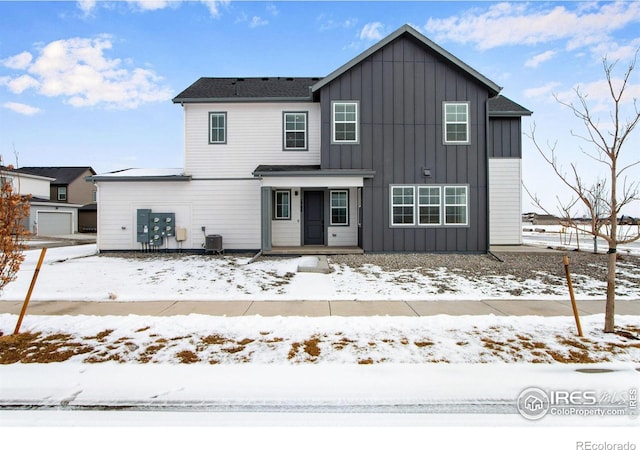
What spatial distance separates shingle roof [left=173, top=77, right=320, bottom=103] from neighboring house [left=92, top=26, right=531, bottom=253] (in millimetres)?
81

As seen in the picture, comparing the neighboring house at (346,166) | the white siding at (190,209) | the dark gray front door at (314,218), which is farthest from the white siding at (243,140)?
the dark gray front door at (314,218)

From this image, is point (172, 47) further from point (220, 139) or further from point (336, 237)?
point (336, 237)

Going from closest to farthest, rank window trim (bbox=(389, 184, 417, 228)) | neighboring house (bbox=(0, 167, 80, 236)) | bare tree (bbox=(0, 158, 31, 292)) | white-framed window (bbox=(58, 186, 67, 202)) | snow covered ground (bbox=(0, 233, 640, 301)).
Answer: bare tree (bbox=(0, 158, 31, 292)) → snow covered ground (bbox=(0, 233, 640, 301)) → window trim (bbox=(389, 184, 417, 228)) → neighboring house (bbox=(0, 167, 80, 236)) → white-framed window (bbox=(58, 186, 67, 202))

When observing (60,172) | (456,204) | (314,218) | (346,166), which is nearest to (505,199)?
(456,204)

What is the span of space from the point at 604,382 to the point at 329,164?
999cm

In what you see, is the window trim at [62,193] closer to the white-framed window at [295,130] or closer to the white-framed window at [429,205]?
the white-framed window at [295,130]

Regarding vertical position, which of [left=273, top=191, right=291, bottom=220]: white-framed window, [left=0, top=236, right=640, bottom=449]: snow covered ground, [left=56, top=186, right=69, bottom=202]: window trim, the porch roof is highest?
[left=56, top=186, right=69, bottom=202]: window trim

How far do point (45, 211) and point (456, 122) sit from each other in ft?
105

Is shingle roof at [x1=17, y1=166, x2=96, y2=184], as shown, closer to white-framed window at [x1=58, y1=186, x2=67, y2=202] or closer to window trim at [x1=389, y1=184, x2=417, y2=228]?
white-framed window at [x1=58, y1=186, x2=67, y2=202]

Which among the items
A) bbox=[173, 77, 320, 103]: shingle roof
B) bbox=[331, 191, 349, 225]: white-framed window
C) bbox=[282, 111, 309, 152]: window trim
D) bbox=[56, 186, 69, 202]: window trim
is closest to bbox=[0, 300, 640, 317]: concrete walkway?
bbox=[331, 191, 349, 225]: white-framed window

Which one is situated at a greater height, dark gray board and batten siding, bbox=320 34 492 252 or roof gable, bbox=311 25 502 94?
roof gable, bbox=311 25 502 94

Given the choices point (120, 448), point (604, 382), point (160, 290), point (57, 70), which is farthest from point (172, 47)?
point (604, 382)

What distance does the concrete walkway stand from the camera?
5.96 meters

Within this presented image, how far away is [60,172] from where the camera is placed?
123 feet
